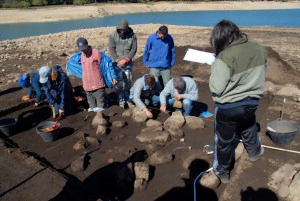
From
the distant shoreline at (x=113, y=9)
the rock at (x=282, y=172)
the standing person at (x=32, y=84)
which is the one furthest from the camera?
the distant shoreline at (x=113, y=9)

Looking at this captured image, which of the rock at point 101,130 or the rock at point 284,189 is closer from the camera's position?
the rock at point 284,189

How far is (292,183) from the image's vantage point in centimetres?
295

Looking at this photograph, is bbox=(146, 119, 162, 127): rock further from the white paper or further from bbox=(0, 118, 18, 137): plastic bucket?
the white paper

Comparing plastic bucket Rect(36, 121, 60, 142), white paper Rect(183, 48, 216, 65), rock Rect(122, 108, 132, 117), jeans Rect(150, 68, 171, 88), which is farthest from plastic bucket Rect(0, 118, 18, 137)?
white paper Rect(183, 48, 216, 65)

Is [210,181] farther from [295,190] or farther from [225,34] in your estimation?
[225,34]

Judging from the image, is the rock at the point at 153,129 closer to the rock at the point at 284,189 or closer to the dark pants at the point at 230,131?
the dark pants at the point at 230,131

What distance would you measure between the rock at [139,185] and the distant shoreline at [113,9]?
132 feet

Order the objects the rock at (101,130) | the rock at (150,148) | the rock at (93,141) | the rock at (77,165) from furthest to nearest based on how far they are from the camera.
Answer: the rock at (101,130) → the rock at (93,141) → the rock at (150,148) → the rock at (77,165)

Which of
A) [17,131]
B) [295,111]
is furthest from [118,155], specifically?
[295,111]

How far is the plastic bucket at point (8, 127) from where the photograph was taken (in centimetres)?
501

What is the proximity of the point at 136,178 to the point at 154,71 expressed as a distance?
3.10 metres

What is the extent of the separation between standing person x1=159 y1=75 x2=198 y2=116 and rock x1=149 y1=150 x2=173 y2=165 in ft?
3.84

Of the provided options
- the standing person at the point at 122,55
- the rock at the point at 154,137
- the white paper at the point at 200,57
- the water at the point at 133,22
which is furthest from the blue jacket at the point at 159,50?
the water at the point at 133,22

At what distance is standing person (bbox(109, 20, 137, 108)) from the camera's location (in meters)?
5.96
